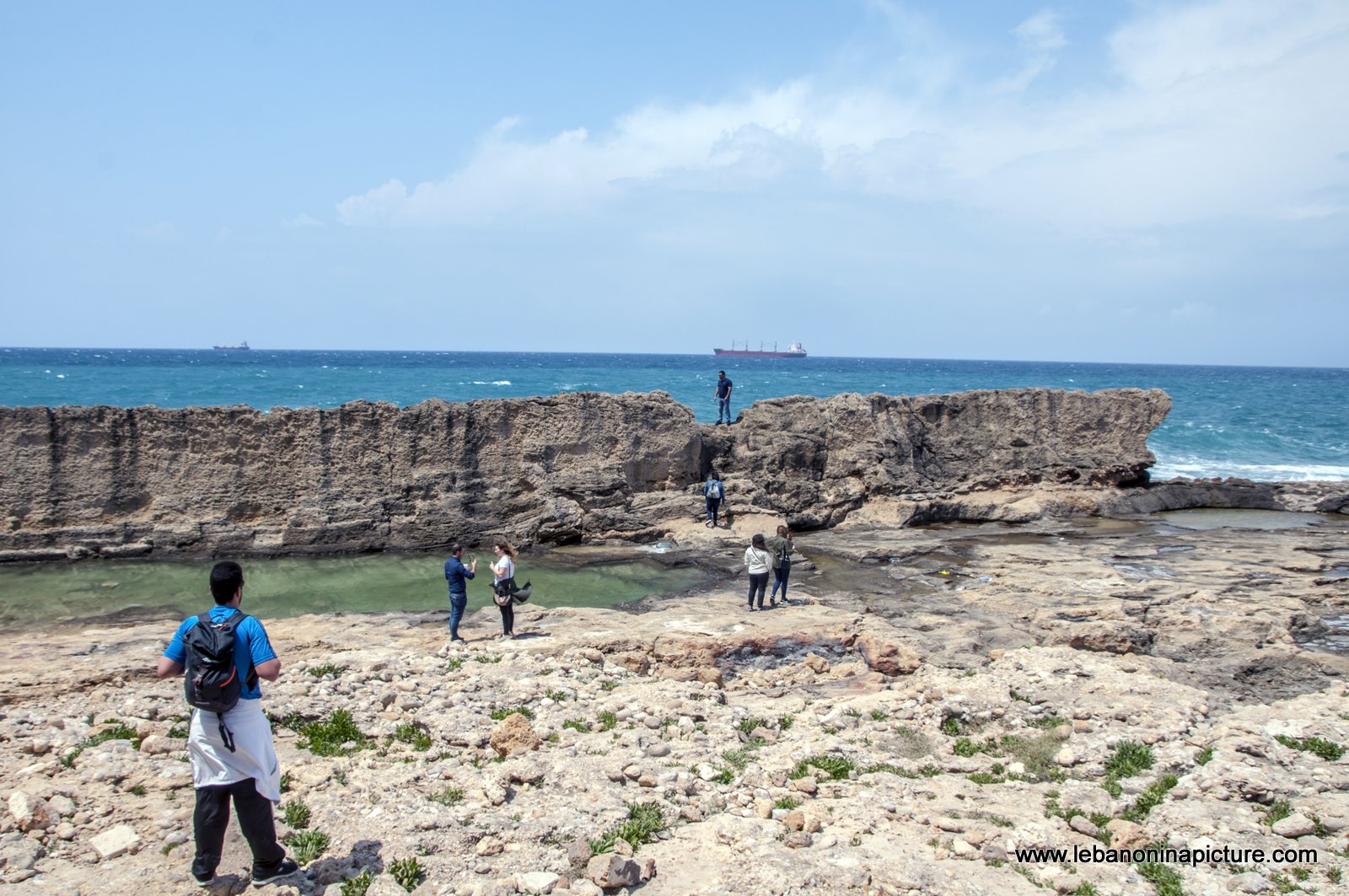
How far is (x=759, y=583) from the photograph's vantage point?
14523 mm

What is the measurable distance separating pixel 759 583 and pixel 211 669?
1012 cm

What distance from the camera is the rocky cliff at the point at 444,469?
1838 centimetres

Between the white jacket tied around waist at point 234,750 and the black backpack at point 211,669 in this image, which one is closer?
the black backpack at point 211,669

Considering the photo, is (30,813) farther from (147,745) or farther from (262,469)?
(262,469)

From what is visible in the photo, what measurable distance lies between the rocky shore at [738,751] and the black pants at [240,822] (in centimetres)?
25

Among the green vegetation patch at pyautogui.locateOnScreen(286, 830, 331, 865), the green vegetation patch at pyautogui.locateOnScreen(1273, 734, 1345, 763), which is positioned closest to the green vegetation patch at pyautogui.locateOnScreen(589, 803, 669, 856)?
the green vegetation patch at pyautogui.locateOnScreen(286, 830, 331, 865)

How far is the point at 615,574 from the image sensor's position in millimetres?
17922

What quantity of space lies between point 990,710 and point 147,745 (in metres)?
8.45

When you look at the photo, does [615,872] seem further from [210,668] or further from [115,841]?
[115,841]

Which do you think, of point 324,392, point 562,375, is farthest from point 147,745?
point 562,375

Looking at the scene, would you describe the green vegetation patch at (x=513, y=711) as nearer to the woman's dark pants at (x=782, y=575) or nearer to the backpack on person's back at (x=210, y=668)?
the backpack on person's back at (x=210, y=668)

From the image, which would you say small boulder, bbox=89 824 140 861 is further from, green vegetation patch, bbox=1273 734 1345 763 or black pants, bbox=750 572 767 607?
green vegetation patch, bbox=1273 734 1345 763

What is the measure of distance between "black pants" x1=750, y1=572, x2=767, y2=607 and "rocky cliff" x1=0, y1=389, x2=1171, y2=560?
6399 mm

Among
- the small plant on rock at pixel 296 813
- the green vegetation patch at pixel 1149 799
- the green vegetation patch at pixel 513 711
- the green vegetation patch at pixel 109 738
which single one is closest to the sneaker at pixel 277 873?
the small plant on rock at pixel 296 813
